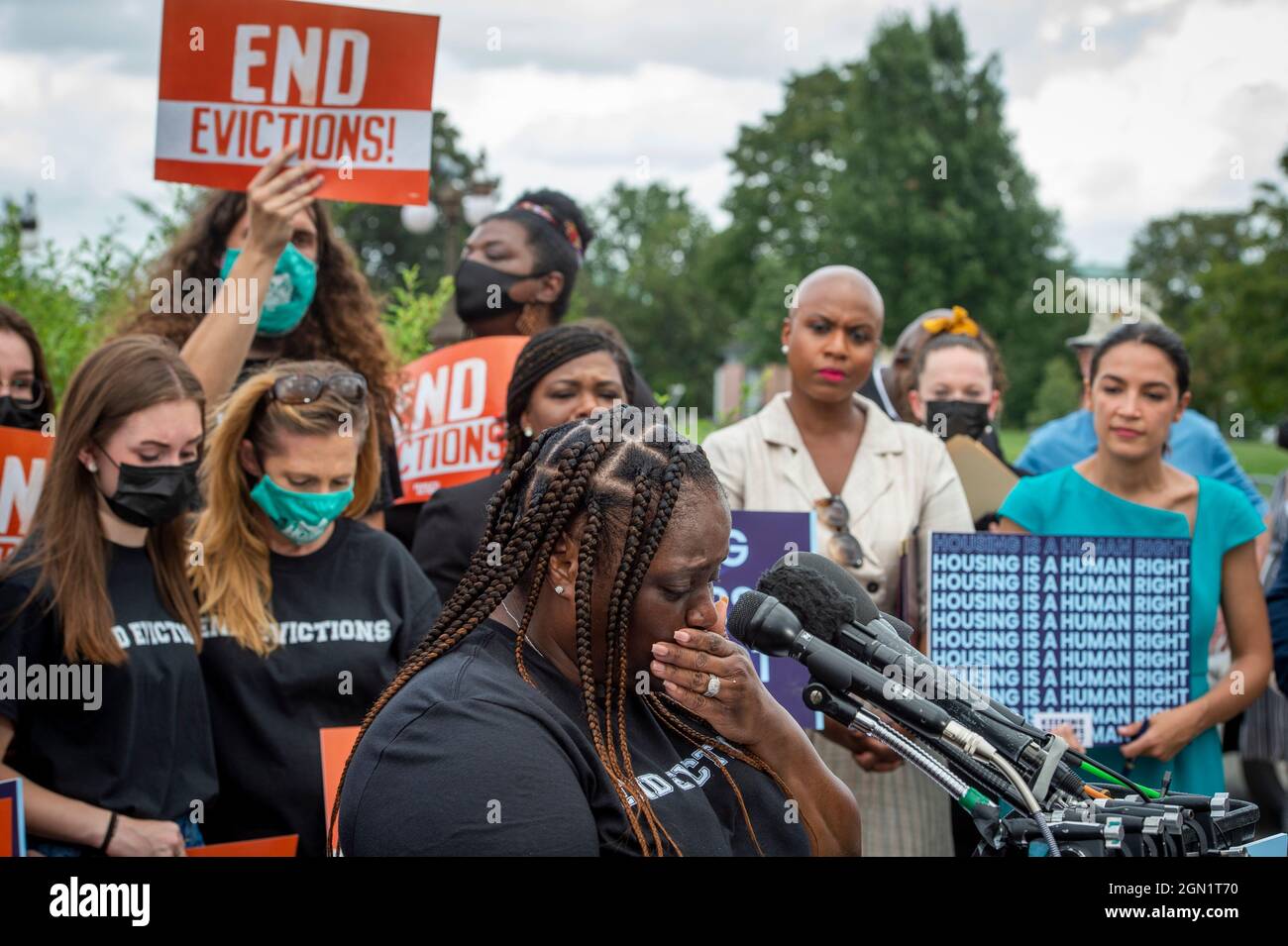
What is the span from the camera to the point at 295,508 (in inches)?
163

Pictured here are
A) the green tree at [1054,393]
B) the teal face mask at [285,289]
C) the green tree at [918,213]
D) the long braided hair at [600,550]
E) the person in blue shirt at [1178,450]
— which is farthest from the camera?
the green tree at [918,213]

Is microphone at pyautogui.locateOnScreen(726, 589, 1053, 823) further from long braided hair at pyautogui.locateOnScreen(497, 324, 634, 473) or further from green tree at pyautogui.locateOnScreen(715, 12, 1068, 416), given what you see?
green tree at pyautogui.locateOnScreen(715, 12, 1068, 416)

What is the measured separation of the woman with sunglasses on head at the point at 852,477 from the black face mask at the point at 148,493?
6.01ft

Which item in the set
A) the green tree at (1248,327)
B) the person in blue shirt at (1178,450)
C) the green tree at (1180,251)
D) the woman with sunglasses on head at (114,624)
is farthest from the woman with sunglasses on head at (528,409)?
the green tree at (1180,251)

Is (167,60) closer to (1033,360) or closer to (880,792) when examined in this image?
(880,792)

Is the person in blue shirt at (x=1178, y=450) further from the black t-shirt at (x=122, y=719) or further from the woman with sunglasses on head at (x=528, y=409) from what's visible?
the black t-shirt at (x=122, y=719)

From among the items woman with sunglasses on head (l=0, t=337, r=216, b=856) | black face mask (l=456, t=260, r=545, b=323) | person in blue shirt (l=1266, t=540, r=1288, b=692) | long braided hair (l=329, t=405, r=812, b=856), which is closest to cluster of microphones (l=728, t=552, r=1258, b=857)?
long braided hair (l=329, t=405, r=812, b=856)

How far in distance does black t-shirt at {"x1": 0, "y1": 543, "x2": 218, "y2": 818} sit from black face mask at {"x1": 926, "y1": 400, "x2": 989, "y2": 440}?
Result: 132 inches

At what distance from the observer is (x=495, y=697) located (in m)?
2.11

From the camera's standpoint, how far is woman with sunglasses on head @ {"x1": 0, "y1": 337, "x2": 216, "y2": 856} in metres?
3.48

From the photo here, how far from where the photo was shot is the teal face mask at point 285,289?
202 inches

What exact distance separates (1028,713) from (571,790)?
104 inches

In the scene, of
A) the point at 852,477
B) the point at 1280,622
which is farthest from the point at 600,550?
the point at 1280,622

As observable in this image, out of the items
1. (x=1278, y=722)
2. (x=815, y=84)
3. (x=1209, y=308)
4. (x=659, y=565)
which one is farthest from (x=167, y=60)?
(x=1209, y=308)
